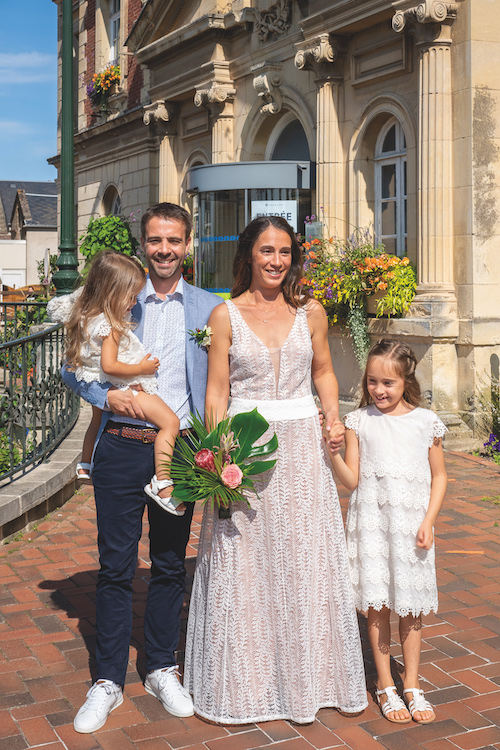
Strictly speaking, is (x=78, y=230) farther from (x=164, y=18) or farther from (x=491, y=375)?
(x=491, y=375)

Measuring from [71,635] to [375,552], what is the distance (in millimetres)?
1689

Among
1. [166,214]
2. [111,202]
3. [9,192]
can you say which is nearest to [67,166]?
[166,214]

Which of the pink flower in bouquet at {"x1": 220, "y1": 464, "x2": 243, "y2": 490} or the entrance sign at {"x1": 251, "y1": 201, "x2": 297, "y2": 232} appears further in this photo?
the entrance sign at {"x1": 251, "y1": 201, "x2": 297, "y2": 232}

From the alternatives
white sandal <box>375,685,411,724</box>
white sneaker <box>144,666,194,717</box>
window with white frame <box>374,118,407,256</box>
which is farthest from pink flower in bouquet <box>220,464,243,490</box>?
window with white frame <box>374,118,407,256</box>

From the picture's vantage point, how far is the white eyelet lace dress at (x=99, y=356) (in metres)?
3.38

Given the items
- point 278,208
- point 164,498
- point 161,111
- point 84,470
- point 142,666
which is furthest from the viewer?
point 161,111

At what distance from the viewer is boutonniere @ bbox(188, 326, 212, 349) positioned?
3344 mm

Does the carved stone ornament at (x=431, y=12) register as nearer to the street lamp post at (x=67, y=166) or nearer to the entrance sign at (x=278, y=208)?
the entrance sign at (x=278, y=208)

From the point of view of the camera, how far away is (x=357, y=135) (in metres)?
10.8

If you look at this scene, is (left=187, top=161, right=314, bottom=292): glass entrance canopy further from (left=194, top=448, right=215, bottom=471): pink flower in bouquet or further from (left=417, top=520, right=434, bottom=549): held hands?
(left=194, top=448, right=215, bottom=471): pink flower in bouquet

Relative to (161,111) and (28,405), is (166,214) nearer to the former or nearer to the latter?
(28,405)

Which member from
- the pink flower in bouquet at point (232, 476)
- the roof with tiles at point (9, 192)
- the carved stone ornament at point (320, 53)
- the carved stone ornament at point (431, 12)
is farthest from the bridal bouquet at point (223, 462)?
the roof with tiles at point (9, 192)

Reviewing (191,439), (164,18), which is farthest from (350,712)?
(164,18)

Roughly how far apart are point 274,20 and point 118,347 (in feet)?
33.7
